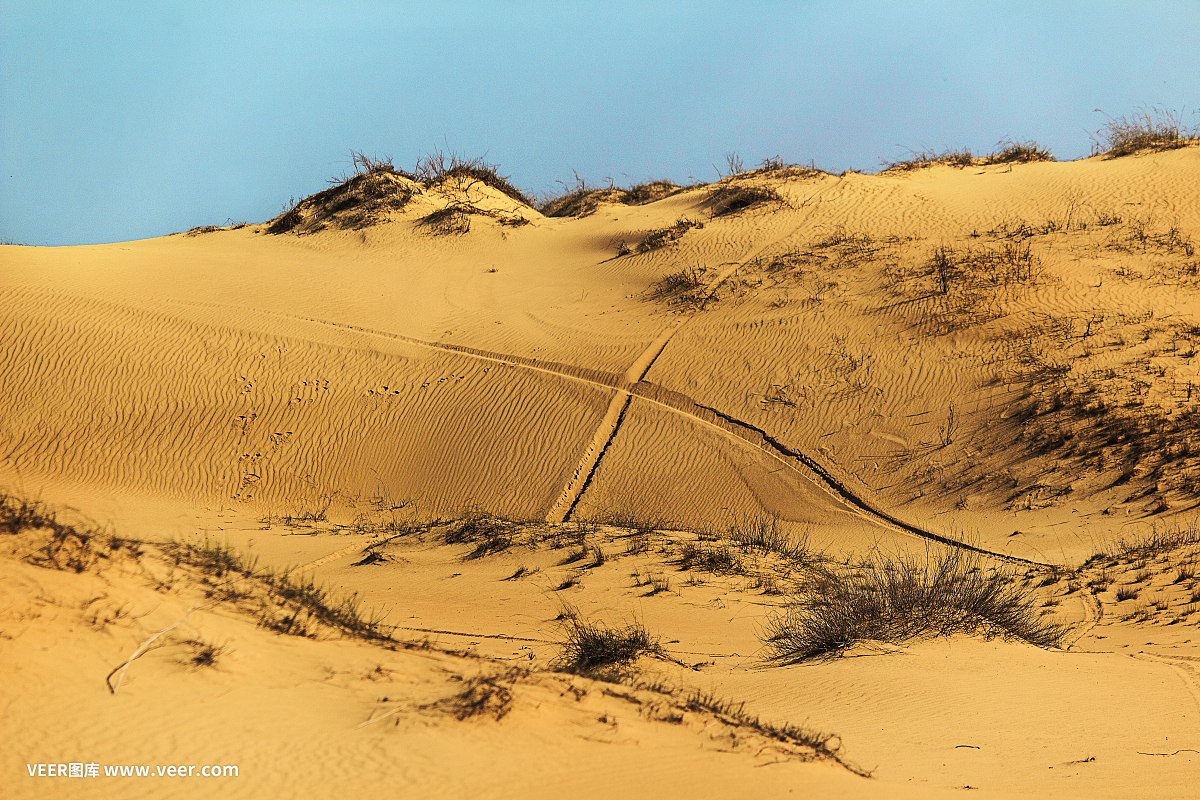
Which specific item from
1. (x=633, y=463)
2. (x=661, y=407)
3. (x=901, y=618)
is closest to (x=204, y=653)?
(x=901, y=618)

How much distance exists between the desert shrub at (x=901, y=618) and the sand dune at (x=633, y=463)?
0.23 metres

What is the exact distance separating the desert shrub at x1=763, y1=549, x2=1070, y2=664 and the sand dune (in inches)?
9.0

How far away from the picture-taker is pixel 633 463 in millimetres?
10766

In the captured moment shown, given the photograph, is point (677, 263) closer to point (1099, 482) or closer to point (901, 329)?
point (901, 329)

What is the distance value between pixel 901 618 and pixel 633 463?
5472mm

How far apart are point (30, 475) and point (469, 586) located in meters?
7.86

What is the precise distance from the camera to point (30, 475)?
1076 centimetres

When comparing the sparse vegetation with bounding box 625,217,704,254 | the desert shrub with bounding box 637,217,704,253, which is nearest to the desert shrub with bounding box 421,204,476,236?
the sparse vegetation with bounding box 625,217,704,254

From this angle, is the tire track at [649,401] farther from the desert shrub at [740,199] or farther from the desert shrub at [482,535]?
the desert shrub at [740,199]

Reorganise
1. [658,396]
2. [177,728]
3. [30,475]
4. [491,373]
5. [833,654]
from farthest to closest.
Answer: [491,373] → [658,396] → [30,475] → [833,654] → [177,728]

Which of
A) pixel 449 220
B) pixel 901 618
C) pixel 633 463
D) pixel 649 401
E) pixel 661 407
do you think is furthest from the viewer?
pixel 449 220

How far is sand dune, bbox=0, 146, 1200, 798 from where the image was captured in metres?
3.39

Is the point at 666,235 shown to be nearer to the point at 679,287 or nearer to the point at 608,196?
the point at 679,287

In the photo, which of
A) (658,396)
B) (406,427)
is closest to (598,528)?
(658,396)
